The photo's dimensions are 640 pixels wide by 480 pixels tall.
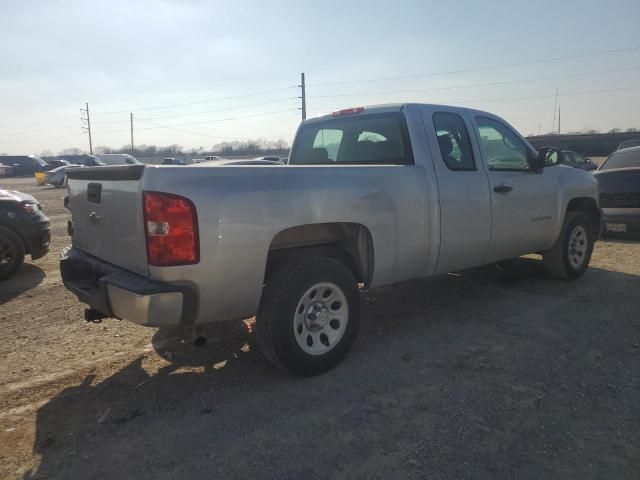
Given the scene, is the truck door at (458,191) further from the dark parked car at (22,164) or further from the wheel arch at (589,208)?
the dark parked car at (22,164)

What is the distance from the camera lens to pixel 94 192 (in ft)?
11.0

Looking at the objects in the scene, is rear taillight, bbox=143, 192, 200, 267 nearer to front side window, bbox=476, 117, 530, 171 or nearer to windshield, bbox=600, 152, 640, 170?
front side window, bbox=476, 117, 530, 171

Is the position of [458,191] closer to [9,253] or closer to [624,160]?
[9,253]

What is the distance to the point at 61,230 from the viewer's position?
10.8 meters

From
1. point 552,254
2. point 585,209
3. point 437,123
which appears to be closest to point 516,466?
point 437,123

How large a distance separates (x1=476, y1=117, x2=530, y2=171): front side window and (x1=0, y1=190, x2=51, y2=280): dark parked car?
5.77 meters

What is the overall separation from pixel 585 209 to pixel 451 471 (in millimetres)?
4941

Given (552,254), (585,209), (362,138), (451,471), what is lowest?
(451,471)

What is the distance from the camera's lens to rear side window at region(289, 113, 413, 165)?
4.30m

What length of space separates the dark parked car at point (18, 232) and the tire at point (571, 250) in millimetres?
6598

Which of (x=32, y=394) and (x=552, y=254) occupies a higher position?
(x=552, y=254)

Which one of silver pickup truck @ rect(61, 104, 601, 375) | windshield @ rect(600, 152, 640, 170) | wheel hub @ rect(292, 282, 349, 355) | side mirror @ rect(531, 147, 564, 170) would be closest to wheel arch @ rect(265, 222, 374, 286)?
silver pickup truck @ rect(61, 104, 601, 375)

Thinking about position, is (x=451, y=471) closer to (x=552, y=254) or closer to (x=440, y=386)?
(x=440, y=386)

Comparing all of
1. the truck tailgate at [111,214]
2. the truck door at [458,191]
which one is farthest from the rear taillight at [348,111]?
the truck tailgate at [111,214]
